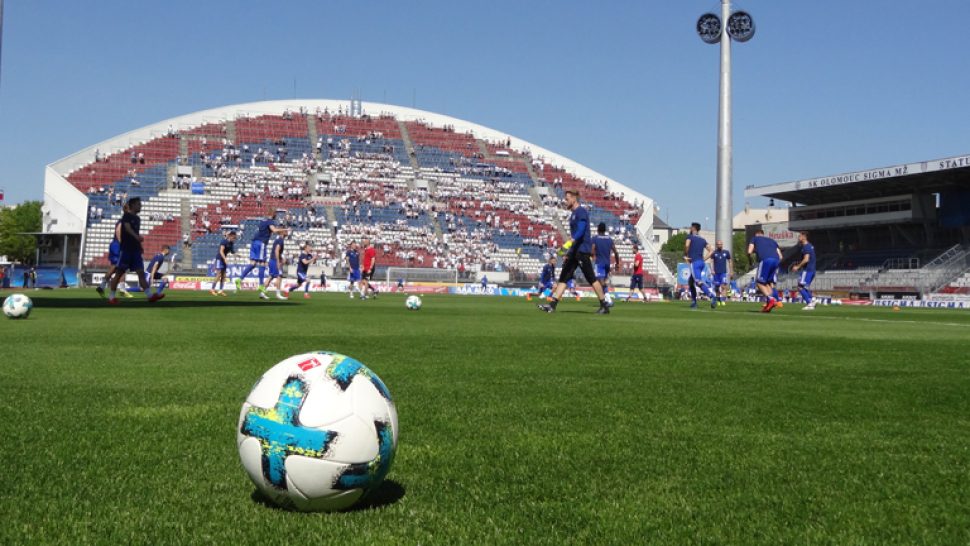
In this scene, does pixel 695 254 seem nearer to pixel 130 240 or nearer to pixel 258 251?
pixel 258 251

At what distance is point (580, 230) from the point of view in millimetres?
15211

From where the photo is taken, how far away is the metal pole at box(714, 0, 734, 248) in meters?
43.1

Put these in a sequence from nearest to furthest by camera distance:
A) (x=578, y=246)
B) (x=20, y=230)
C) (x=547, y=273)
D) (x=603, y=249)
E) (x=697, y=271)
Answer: (x=578, y=246)
(x=603, y=249)
(x=697, y=271)
(x=547, y=273)
(x=20, y=230)

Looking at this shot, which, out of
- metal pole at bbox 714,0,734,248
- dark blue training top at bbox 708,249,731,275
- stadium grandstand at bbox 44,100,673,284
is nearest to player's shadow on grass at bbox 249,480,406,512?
dark blue training top at bbox 708,249,731,275

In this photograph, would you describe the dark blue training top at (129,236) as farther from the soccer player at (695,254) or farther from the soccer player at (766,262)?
the soccer player at (766,262)

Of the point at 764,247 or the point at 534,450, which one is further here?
the point at 764,247

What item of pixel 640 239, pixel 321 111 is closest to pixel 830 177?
pixel 640 239

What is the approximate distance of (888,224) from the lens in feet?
178

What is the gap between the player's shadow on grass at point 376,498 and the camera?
2.82m

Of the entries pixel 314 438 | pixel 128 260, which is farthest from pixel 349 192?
pixel 314 438

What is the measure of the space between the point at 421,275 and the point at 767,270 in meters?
27.4

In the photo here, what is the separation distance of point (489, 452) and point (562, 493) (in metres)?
0.69

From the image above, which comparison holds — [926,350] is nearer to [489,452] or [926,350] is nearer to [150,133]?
[489,452]

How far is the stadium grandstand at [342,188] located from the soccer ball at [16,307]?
33.3m
